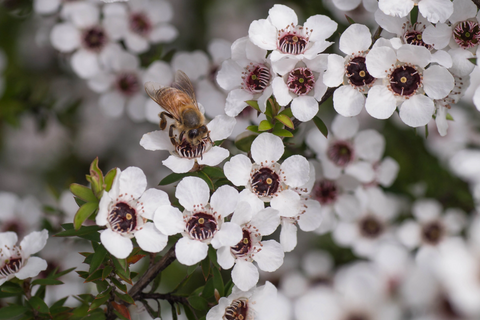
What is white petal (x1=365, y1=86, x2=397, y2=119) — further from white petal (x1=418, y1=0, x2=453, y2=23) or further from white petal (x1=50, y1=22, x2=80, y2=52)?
white petal (x1=50, y1=22, x2=80, y2=52)

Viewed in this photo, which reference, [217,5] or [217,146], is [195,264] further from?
[217,5]

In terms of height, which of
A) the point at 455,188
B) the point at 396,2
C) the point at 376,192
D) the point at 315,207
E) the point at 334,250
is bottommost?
the point at 334,250

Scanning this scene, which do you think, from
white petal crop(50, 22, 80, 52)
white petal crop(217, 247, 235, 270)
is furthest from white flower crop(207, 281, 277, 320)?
white petal crop(50, 22, 80, 52)

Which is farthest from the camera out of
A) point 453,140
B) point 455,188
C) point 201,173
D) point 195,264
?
point 453,140

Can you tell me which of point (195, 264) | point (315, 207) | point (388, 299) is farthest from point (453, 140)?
point (388, 299)

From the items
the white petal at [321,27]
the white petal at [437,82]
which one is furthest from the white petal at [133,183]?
the white petal at [437,82]

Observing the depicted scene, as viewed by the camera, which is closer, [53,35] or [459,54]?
[459,54]

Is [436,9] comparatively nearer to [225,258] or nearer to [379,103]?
[379,103]
